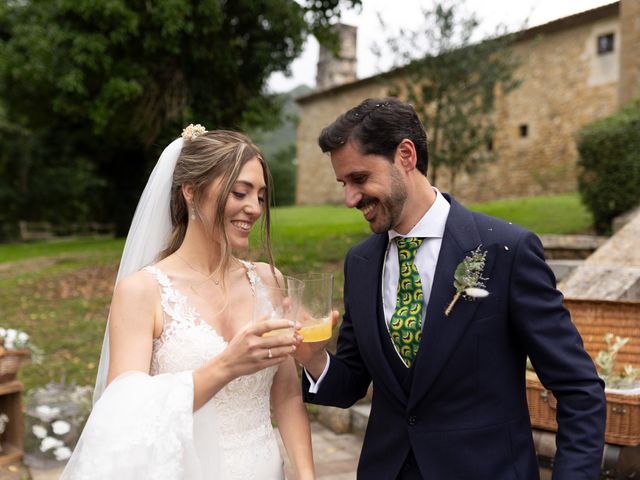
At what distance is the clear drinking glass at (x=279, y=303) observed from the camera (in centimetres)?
182

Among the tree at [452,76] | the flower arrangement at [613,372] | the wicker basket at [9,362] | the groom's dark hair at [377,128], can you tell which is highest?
the tree at [452,76]

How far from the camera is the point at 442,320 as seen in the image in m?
1.96

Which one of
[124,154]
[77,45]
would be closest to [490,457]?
[77,45]

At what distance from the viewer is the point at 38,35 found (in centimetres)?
1138

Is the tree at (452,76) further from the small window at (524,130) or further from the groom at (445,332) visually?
the small window at (524,130)

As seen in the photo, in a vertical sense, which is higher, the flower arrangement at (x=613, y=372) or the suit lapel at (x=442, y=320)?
the suit lapel at (x=442, y=320)

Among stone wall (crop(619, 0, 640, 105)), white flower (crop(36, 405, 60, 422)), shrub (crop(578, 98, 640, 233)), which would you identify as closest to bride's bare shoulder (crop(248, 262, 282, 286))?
white flower (crop(36, 405, 60, 422))

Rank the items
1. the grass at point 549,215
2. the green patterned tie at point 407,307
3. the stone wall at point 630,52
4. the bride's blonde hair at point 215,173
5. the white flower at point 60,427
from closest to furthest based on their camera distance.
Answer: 1. the green patterned tie at point 407,307
2. the bride's blonde hair at point 215,173
3. the white flower at point 60,427
4. the grass at point 549,215
5. the stone wall at point 630,52

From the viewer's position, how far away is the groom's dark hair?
2.08 meters

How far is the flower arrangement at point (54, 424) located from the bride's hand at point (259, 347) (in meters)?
3.38

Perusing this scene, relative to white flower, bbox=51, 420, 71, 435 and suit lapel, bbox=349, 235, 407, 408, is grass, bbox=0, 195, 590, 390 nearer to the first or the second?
suit lapel, bbox=349, 235, 407, 408

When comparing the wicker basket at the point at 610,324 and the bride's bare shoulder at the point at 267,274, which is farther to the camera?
the wicker basket at the point at 610,324

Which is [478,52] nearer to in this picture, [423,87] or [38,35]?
[423,87]

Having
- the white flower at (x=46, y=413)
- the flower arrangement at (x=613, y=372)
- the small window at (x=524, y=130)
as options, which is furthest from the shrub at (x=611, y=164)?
the small window at (x=524, y=130)
